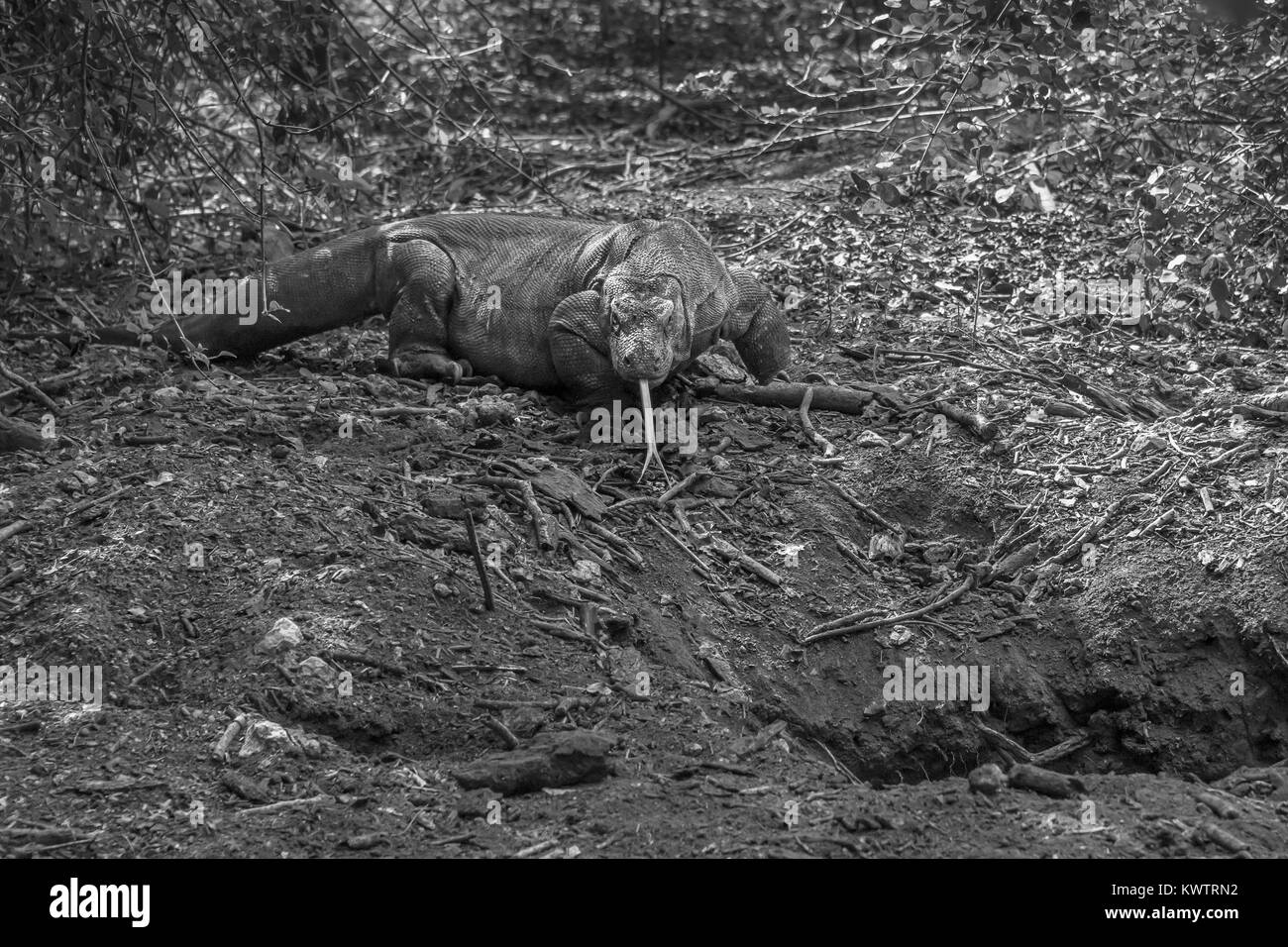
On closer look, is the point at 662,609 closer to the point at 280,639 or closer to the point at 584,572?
the point at 584,572

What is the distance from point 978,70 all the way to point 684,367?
1.78 metres

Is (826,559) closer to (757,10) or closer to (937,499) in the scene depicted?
(937,499)

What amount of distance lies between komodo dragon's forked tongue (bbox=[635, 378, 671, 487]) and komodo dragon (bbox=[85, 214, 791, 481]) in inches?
5.7

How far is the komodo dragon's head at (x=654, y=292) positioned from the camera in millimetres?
5789

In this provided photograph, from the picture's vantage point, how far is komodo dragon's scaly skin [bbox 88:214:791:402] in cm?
611

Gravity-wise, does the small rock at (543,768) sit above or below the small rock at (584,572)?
below

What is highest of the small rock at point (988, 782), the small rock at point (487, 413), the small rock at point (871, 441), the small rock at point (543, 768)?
the small rock at point (487, 413)

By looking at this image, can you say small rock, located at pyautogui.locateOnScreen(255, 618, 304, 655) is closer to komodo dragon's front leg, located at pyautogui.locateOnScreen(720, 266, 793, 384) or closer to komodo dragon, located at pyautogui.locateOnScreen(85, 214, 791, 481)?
komodo dragon, located at pyautogui.locateOnScreen(85, 214, 791, 481)

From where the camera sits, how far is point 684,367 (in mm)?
6391

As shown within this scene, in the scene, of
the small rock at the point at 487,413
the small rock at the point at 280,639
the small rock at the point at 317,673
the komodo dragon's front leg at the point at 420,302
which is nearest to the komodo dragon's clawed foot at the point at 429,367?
the komodo dragon's front leg at the point at 420,302

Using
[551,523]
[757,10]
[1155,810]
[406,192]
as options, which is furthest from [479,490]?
[757,10]

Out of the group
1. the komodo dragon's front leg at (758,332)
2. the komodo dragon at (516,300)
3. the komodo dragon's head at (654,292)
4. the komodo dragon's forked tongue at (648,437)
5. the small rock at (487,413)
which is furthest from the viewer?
the komodo dragon's front leg at (758,332)

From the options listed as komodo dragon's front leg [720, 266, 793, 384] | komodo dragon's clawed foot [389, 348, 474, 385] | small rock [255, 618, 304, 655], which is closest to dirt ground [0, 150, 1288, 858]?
small rock [255, 618, 304, 655]

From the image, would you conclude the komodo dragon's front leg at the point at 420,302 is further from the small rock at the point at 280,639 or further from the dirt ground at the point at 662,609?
the small rock at the point at 280,639
